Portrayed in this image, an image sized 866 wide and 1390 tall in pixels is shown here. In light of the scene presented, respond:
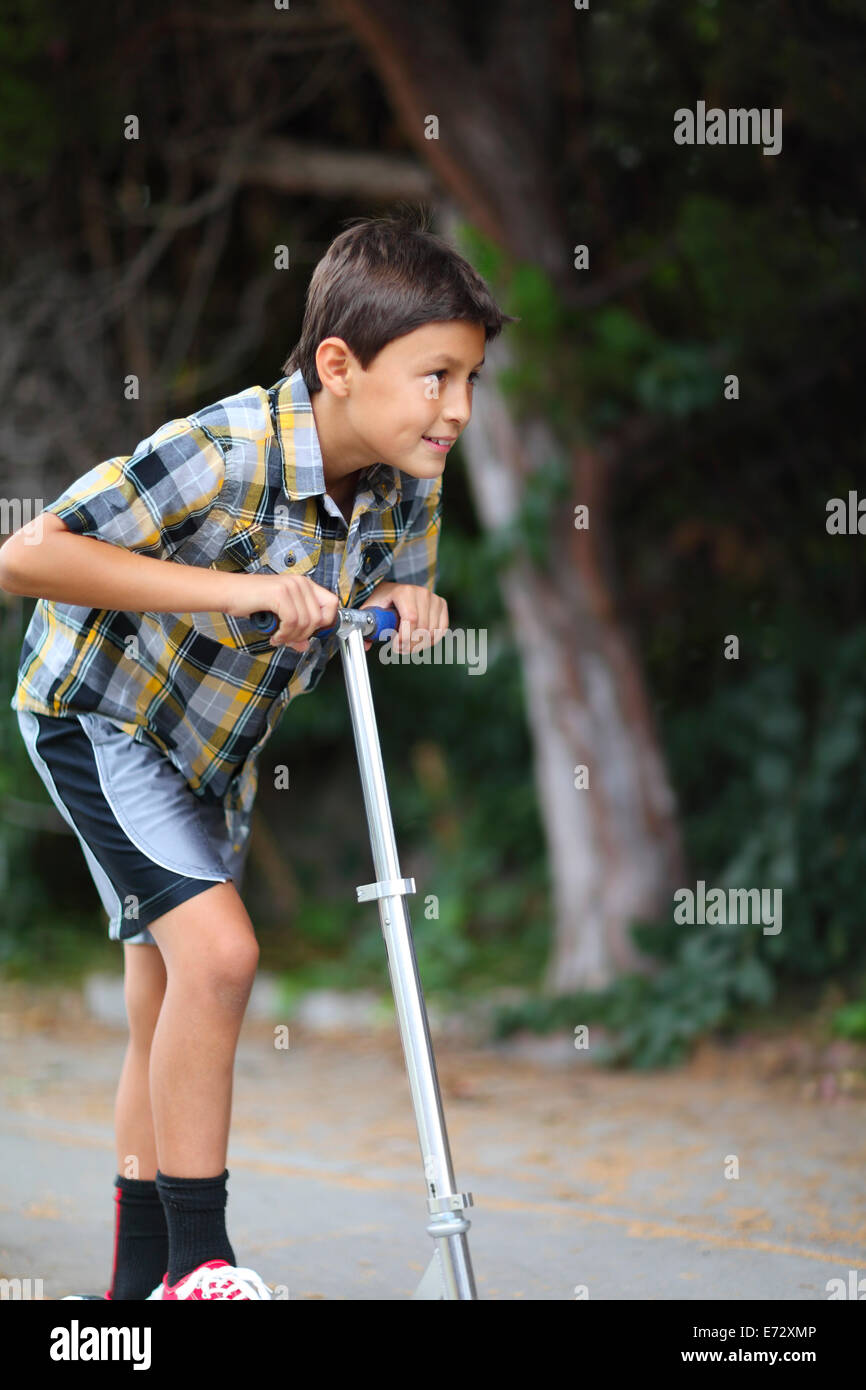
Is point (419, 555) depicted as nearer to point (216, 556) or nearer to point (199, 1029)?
point (216, 556)

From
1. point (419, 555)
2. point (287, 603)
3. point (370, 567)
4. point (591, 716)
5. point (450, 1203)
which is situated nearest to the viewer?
point (450, 1203)

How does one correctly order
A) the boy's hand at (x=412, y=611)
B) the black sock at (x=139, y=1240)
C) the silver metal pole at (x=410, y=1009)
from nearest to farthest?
1. the silver metal pole at (x=410, y=1009)
2. the boy's hand at (x=412, y=611)
3. the black sock at (x=139, y=1240)

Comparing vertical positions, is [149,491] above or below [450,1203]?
above

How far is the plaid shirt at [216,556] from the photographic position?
6.58ft

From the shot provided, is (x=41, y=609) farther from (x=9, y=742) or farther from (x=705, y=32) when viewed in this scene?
(x=9, y=742)

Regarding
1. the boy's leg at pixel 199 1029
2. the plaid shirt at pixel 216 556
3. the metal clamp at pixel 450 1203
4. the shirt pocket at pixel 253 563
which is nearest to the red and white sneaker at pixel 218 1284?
the boy's leg at pixel 199 1029

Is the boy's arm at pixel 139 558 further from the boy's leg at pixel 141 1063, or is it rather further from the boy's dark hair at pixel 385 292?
the boy's leg at pixel 141 1063

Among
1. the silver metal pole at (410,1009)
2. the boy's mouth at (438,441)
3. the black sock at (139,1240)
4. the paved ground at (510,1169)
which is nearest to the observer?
the silver metal pole at (410,1009)

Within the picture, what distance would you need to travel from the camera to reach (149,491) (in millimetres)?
1992

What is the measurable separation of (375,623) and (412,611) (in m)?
0.13

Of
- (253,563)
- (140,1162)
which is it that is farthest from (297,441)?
(140,1162)

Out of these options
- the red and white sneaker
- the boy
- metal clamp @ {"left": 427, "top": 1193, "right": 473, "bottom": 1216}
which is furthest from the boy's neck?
the red and white sneaker

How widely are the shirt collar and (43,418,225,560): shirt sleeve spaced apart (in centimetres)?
10

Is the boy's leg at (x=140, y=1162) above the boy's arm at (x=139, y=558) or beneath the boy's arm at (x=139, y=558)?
beneath
